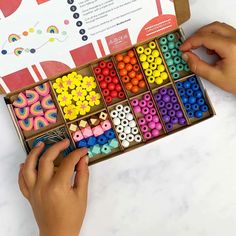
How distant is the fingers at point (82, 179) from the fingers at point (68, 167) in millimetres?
17

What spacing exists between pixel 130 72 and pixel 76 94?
6.2 inches

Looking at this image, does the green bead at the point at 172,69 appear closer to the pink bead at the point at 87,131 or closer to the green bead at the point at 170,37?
the green bead at the point at 170,37

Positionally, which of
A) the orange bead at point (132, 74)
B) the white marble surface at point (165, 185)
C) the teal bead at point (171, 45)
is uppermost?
the teal bead at point (171, 45)

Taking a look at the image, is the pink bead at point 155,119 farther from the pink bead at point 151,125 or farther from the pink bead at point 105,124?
the pink bead at point 105,124

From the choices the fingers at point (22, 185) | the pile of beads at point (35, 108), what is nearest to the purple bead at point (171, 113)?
the pile of beads at point (35, 108)

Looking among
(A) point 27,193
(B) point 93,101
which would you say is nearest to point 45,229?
(A) point 27,193

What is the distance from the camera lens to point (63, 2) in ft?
2.56

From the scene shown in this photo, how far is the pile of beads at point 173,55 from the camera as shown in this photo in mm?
949

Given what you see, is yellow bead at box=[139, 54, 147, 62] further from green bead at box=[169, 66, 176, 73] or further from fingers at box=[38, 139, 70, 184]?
fingers at box=[38, 139, 70, 184]

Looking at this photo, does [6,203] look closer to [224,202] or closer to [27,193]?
[27,193]

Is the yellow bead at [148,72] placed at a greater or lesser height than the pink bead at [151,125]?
greater

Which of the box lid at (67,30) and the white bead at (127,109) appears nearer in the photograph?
the box lid at (67,30)

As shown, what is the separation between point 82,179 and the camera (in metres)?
0.92

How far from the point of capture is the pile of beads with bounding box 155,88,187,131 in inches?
37.6
